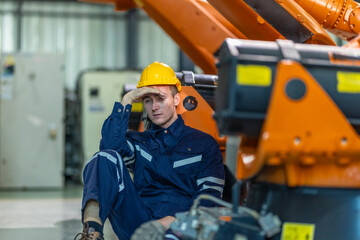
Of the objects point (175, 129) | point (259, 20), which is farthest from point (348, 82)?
point (259, 20)

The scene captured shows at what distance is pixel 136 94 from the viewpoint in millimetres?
2971

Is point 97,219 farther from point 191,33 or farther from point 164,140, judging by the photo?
point 191,33

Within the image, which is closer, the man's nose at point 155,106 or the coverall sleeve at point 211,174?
the coverall sleeve at point 211,174

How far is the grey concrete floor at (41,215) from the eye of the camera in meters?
4.21

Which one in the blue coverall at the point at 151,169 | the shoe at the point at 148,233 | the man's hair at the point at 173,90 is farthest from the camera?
the man's hair at the point at 173,90

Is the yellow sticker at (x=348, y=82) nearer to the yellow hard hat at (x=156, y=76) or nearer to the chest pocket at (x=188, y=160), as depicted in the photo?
the chest pocket at (x=188, y=160)

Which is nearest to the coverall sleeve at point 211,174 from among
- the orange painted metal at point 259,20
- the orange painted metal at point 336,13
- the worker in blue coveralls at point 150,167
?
the worker in blue coveralls at point 150,167

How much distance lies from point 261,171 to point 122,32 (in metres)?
12.2

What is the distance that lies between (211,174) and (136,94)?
1.90ft

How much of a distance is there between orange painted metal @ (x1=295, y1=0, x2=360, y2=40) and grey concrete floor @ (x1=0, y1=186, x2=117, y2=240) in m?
2.23

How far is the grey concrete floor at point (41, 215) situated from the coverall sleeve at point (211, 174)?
50.1 inches

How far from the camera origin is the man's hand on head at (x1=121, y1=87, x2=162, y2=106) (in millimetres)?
2945

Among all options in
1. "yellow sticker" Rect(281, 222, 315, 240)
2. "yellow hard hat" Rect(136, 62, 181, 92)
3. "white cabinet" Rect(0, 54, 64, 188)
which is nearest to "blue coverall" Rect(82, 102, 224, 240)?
"yellow hard hat" Rect(136, 62, 181, 92)

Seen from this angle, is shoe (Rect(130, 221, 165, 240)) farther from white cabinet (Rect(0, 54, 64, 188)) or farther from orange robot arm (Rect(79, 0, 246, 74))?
white cabinet (Rect(0, 54, 64, 188))
